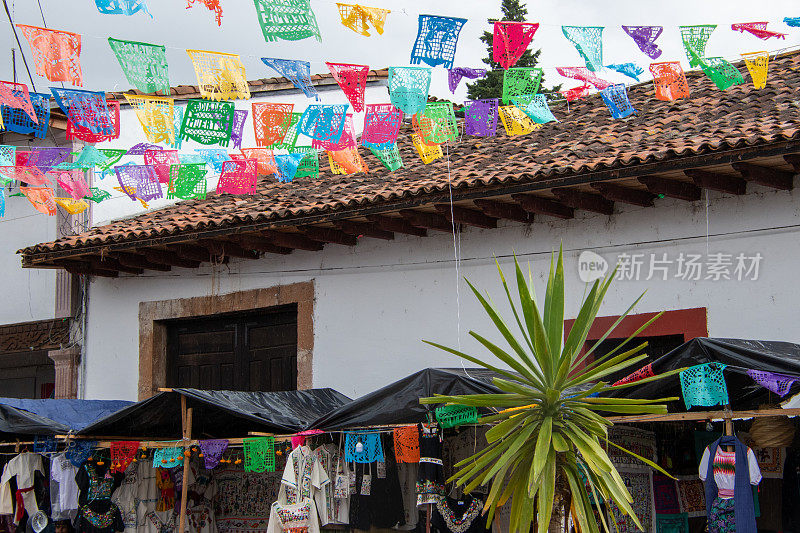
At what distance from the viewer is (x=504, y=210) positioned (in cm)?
802

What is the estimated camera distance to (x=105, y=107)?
25.1ft

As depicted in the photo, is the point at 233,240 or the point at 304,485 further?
the point at 233,240

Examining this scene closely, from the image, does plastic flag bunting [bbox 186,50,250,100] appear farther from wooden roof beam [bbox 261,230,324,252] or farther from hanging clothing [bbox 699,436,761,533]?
hanging clothing [bbox 699,436,761,533]

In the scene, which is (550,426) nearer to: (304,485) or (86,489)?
(304,485)

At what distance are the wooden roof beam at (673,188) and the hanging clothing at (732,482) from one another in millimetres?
2159

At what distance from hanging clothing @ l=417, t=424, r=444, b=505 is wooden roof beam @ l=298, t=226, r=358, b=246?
2688 mm

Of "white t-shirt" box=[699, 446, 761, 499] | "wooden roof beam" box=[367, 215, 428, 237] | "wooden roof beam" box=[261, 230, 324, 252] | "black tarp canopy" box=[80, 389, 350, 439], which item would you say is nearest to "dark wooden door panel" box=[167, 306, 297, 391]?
"wooden roof beam" box=[261, 230, 324, 252]

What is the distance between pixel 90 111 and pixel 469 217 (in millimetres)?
3392

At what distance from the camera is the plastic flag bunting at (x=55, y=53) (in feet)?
22.0

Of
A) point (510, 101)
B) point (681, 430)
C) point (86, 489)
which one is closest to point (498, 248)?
point (510, 101)

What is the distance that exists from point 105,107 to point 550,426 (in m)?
4.85

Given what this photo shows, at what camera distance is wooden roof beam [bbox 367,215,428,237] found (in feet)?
27.5

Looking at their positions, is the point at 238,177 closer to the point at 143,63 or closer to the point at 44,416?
the point at 143,63

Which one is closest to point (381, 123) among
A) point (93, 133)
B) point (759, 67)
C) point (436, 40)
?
point (436, 40)
